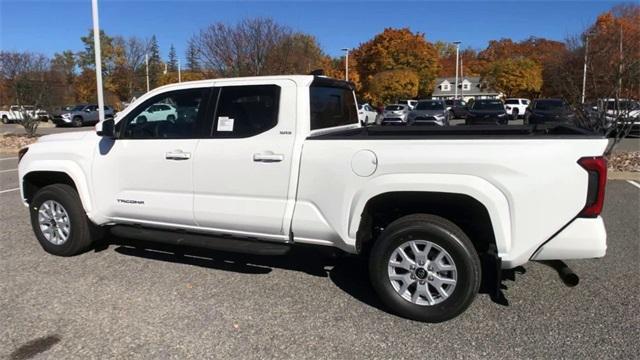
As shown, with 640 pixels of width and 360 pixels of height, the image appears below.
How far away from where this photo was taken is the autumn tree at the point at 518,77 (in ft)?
215

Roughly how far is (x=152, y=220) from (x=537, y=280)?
356 centimetres

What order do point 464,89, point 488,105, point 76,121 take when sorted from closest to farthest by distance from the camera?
point 488,105 → point 76,121 → point 464,89

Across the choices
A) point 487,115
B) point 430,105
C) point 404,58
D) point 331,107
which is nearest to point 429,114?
point 430,105

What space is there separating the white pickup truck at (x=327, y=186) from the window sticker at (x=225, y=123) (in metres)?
0.01

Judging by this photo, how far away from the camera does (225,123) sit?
4574 millimetres

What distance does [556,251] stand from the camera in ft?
11.8

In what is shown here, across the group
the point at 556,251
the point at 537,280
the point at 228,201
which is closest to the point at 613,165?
the point at 537,280

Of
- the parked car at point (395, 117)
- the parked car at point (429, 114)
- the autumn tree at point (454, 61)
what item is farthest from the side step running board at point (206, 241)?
the autumn tree at point (454, 61)

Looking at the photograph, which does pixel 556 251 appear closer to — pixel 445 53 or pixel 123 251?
pixel 123 251

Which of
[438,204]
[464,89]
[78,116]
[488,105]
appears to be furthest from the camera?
[464,89]

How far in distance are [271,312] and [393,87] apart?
187 ft

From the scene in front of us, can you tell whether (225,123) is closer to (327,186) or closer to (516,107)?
(327,186)

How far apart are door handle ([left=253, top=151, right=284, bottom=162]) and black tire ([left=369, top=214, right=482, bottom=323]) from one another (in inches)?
41.1

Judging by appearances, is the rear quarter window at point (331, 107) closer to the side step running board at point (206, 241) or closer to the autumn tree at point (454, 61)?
the side step running board at point (206, 241)
